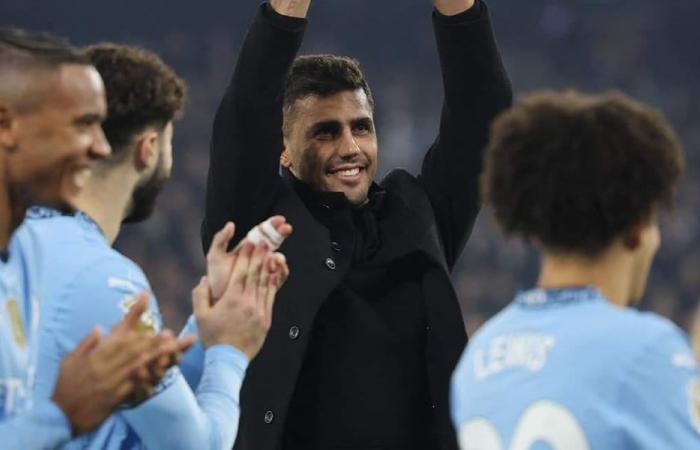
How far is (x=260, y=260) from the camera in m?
2.93

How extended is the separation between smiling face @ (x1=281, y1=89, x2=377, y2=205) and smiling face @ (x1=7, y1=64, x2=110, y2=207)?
1.27 metres

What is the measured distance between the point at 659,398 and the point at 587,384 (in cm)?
12

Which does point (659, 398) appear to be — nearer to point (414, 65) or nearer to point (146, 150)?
point (146, 150)

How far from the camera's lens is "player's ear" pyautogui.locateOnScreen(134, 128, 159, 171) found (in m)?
3.04

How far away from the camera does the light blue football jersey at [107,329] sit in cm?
274

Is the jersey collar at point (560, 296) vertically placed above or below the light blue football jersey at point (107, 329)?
→ above

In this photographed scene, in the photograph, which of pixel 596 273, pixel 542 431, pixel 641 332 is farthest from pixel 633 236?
pixel 542 431

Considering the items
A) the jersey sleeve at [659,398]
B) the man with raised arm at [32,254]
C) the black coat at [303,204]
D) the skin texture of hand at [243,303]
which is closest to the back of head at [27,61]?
the man with raised arm at [32,254]

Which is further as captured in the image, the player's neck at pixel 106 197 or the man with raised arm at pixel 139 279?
the player's neck at pixel 106 197

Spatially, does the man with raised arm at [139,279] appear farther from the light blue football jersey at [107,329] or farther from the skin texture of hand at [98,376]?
the skin texture of hand at [98,376]

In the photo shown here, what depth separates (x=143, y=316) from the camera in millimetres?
2629

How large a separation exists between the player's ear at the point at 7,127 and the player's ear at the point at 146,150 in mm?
545

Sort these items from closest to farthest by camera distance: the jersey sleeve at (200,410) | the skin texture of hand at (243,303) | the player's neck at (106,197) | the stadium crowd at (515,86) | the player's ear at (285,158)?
1. the jersey sleeve at (200,410)
2. the skin texture of hand at (243,303)
3. the player's neck at (106,197)
4. the player's ear at (285,158)
5. the stadium crowd at (515,86)

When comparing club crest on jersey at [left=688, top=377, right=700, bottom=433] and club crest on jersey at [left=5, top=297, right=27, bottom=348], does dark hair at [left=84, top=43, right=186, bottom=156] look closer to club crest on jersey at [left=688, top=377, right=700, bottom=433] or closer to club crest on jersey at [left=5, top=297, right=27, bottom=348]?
club crest on jersey at [left=5, top=297, right=27, bottom=348]
